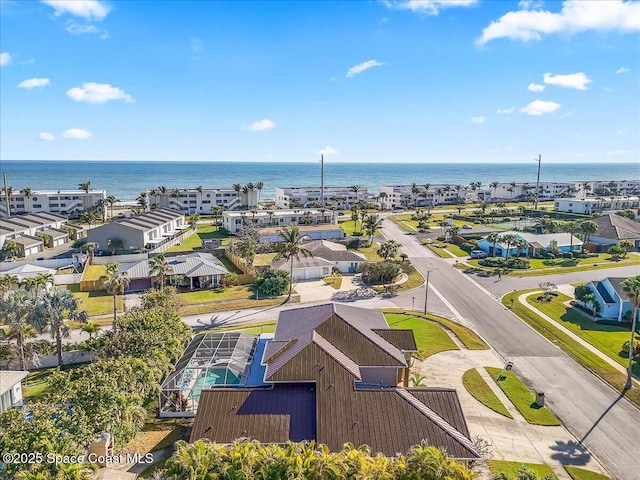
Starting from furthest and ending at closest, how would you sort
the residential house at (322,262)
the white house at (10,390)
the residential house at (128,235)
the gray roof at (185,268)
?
the residential house at (128,235), the residential house at (322,262), the gray roof at (185,268), the white house at (10,390)

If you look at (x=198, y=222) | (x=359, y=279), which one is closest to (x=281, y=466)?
(x=359, y=279)

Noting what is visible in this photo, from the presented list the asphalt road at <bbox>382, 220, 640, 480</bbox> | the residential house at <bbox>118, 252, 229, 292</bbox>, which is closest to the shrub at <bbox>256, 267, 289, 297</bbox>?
the residential house at <bbox>118, 252, 229, 292</bbox>

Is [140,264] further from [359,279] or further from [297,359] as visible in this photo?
[297,359]

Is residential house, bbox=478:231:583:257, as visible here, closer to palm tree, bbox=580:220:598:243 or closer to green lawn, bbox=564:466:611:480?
palm tree, bbox=580:220:598:243

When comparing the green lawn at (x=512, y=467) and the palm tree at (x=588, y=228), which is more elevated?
the palm tree at (x=588, y=228)

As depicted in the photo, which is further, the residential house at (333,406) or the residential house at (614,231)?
the residential house at (614,231)

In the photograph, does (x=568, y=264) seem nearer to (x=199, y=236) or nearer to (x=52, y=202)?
(x=199, y=236)

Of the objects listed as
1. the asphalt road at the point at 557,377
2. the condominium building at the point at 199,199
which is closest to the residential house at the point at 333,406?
the asphalt road at the point at 557,377

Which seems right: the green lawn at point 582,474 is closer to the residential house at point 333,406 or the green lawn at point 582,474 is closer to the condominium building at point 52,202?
the residential house at point 333,406
